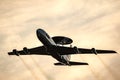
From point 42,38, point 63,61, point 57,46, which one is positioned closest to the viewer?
point 42,38

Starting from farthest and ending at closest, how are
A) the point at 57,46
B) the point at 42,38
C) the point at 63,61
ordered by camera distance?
the point at 63,61
the point at 57,46
the point at 42,38

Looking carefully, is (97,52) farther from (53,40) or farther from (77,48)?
(53,40)

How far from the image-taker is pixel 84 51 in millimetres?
86125

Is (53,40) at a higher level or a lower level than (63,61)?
higher

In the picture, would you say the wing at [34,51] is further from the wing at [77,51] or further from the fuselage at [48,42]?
the wing at [77,51]

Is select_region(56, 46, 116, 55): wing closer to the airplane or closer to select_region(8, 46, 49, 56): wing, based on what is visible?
the airplane

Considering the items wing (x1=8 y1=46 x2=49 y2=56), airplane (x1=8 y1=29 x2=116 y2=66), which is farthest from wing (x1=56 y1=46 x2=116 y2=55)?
wing (x1=8 y1=46 x2=49 y2=56)

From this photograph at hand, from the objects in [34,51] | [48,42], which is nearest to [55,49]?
[48,42]

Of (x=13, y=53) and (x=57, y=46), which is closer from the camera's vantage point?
(x=57, y=46)

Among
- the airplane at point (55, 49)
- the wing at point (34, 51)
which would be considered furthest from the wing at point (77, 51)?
the wing at point (34, 51)

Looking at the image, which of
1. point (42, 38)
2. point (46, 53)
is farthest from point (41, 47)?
point (42, 38)

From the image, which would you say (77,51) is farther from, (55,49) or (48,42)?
(48,42)

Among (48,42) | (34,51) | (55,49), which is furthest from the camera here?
(34,51)

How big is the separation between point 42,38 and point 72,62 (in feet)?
58.3
